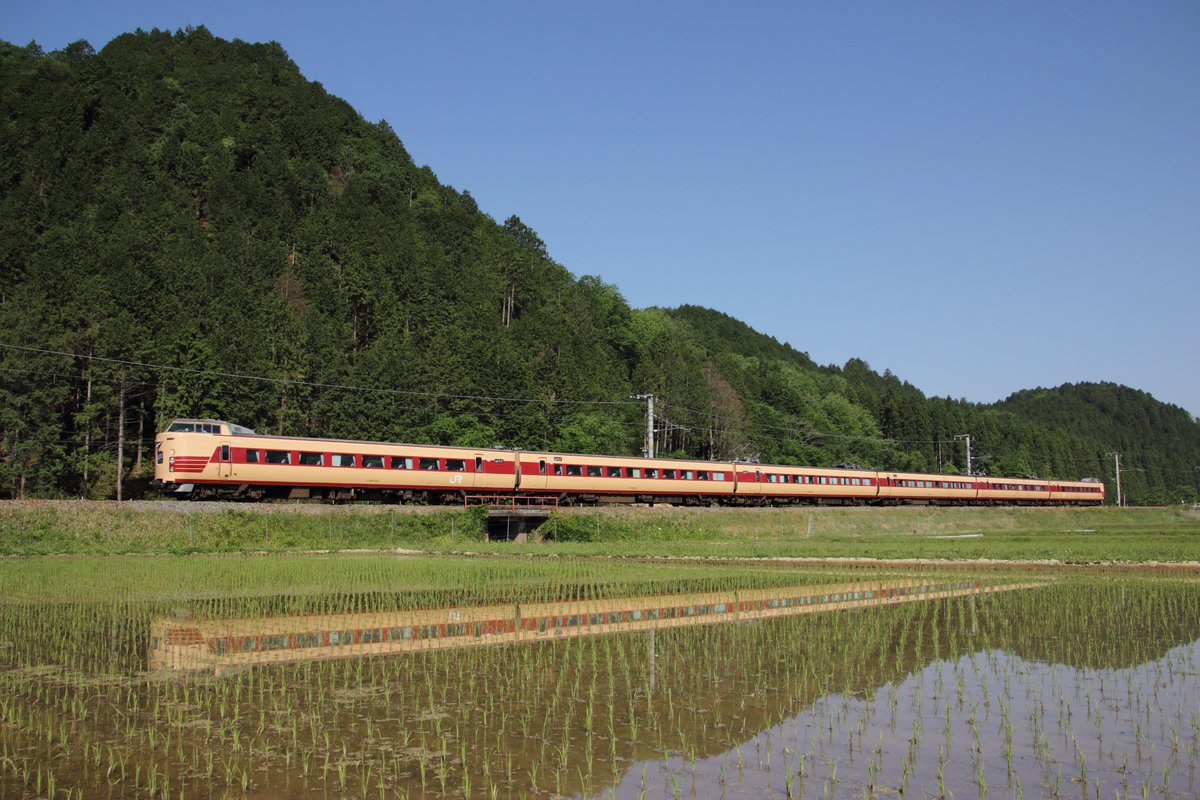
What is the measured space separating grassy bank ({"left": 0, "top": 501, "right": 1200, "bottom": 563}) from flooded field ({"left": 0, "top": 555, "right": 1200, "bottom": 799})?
44.2ft

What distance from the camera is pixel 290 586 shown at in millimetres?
24031

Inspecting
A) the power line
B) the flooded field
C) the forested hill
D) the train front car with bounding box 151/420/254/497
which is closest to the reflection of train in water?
the train front car with bounding box 151/420/254/497

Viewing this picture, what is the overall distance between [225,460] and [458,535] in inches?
442

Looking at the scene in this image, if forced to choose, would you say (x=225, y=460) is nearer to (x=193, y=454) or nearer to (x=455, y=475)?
(x=193, y=454)

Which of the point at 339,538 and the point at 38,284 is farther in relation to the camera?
the point at 38,284

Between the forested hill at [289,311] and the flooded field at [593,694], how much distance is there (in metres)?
40.9

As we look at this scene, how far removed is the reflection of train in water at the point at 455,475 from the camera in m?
37.9

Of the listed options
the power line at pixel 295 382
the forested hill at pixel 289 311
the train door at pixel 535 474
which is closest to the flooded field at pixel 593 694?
the train door at pixel 535 474

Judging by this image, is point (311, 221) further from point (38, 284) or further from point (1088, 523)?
point (1088, 523)

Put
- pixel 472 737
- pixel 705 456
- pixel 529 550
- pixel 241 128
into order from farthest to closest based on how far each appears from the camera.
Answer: pixel 241 128, pixel 705 456, pixel 529 550, pixel 472 737

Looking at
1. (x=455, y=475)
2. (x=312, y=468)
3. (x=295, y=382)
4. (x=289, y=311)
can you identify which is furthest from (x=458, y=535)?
(x=289, y=311)

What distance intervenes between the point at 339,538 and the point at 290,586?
15945mm

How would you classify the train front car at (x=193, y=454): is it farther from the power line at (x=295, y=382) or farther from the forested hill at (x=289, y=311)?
the forested hill at (x=289, y=311)

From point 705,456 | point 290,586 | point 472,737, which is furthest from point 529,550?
point 705,456
